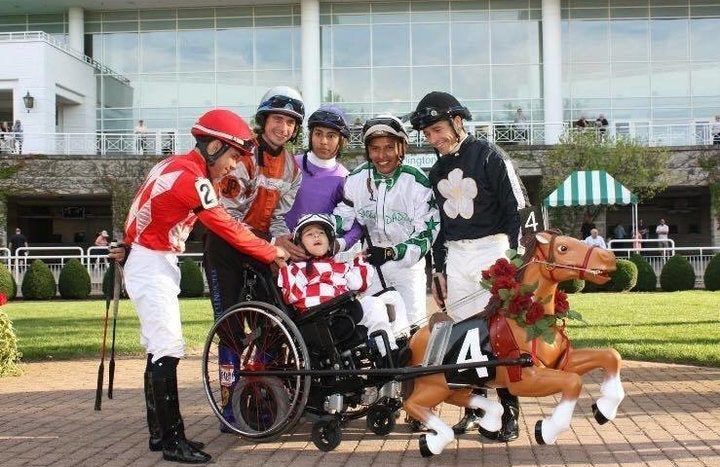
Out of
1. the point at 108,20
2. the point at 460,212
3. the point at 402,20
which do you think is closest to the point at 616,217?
the point at 402,20

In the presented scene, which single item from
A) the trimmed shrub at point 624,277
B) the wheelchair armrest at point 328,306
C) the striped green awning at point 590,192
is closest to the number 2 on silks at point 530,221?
the wheelchair armrest at point 328,306

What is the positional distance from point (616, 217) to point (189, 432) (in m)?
32.0

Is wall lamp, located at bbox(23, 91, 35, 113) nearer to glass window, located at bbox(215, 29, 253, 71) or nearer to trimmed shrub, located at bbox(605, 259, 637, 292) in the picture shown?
glass window, located at bbox(215, 29, 253, 71)

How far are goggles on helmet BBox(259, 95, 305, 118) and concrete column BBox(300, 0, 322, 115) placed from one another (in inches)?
1196

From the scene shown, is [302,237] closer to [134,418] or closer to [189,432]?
[189,432]

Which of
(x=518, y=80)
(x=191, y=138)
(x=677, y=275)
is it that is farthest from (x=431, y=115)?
(x=518, y=80)

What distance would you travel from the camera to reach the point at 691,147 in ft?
103

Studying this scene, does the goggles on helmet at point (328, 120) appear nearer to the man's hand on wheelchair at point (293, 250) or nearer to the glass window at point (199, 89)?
the man's hand on wheelchair at point (293, 250)

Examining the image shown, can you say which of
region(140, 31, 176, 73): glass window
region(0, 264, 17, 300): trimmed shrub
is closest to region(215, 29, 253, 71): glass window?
region(140, 31, 176, 73): glass window

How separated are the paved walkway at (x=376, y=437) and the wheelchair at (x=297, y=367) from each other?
0.17m

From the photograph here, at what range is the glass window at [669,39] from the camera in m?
36.8

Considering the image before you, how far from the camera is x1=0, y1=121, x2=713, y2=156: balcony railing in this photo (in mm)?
32094

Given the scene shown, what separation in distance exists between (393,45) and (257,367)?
106 ft

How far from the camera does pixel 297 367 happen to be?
214 inches
